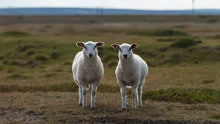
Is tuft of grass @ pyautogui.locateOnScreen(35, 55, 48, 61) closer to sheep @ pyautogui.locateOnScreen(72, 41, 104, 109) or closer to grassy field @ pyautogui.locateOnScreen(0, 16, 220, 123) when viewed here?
grassy field @ pyautogui.locateOnScreen(0, 16, 220, 123)

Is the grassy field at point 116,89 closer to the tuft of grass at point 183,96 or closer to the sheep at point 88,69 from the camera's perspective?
the tuft of grass at point 183,96

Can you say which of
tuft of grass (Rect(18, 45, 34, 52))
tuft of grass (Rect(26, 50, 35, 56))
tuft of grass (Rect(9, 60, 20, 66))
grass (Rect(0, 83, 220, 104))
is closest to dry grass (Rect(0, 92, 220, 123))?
grass (Rect(0, 83, 220, 104))

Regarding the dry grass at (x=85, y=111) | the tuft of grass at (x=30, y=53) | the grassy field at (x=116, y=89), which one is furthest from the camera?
the tuft of grass at (x=30, y=53)

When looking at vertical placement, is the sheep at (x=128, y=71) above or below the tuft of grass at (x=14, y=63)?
above

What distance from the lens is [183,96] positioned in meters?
14.1

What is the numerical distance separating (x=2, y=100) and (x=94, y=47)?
3.98 metres

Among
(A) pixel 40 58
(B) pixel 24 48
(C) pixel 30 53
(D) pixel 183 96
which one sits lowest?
(A) pixel 40 58

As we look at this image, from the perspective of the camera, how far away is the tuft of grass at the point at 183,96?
13.8 metres

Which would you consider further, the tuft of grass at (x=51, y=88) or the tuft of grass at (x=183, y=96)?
the tuft of grass at (x=51, y=88)

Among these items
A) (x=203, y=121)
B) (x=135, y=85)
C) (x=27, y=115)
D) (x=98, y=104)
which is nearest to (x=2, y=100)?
(x=27, y=115)

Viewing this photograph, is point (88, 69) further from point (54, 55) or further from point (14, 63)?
point (54, 55)

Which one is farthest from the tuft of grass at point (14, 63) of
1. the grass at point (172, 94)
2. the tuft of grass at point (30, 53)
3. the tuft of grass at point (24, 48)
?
the grass at point (172, 94)

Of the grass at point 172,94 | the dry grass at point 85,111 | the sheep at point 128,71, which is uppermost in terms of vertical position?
the sheep at point 128,71

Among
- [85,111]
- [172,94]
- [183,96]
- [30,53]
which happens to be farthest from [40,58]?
[85,111]
